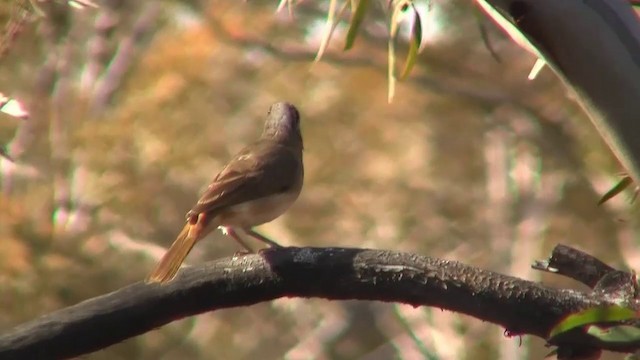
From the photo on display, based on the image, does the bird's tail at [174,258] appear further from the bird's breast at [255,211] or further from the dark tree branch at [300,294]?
the dark tree branch at [300,294]

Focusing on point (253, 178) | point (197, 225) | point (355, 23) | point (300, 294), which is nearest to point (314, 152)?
point (253, 178)

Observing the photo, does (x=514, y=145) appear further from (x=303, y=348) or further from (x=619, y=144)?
(x=619, y=144)

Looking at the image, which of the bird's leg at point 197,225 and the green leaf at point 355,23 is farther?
the bird's leg at point 197,225

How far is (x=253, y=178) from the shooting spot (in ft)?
10.1

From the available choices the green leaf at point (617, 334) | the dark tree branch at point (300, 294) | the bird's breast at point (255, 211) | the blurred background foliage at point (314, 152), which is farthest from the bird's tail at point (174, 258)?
the blurred background foliage at point (314, 152)

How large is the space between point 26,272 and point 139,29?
2.49 metres

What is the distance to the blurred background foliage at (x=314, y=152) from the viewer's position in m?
5.69

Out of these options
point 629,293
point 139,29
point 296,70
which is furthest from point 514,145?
point 629,293

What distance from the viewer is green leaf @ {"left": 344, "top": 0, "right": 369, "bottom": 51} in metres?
2.18

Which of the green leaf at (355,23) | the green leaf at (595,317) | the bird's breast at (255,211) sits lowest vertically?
the bird's breast at (255,211)

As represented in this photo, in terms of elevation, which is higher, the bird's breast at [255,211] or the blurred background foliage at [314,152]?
the bird's breast at [255,211]

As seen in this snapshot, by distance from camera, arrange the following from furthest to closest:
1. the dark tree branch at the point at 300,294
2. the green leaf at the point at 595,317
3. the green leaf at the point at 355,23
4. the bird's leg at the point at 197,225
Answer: the bird's leg at the point at 197,225
the green leaf at the point at 355,23
the dark tree branch at the point at 300,294
the green leaf at the point at 595,317

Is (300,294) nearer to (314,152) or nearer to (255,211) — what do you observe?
(255,211)

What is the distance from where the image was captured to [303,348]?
6.30 metres
